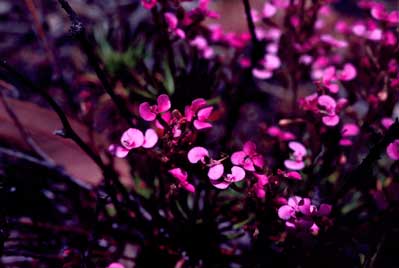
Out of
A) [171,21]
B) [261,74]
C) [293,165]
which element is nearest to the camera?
[293,165]

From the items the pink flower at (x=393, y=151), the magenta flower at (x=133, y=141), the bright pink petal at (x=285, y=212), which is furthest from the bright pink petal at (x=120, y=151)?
the pink flower at (x=393, y=151)

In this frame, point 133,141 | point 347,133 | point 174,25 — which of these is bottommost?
point 347,133

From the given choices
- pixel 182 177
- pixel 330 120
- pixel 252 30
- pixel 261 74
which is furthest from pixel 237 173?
pixel 261 74

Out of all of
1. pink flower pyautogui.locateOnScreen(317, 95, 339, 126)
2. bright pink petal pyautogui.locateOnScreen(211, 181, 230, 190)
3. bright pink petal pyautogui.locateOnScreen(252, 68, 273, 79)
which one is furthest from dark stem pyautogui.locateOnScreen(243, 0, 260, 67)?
bright pink petal pyautogui.locateOnScreen(211, 181, 230, 190)

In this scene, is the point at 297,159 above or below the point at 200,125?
below

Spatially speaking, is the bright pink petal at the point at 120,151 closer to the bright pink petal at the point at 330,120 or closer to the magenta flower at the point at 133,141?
the magenta flower at the point at 133,141

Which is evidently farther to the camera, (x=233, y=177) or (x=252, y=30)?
(x=252, y=30)

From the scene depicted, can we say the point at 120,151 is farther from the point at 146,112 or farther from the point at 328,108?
the point at 328,108
